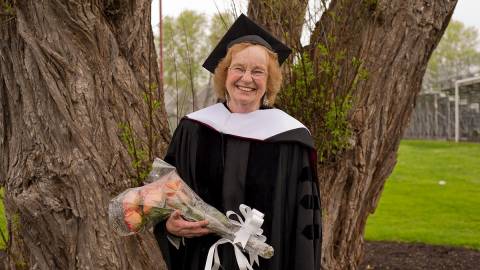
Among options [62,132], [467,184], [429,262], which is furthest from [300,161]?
[467,184]

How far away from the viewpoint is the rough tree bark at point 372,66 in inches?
156

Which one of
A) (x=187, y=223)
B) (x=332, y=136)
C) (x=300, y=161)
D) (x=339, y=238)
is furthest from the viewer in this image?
(x=339, y=238)

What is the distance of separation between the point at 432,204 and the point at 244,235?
8.54 metres

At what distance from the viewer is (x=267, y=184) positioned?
2668mm

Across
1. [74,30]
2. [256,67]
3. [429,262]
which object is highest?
[74,30]

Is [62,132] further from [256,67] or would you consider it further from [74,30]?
[256,67]

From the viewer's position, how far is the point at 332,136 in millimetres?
3867

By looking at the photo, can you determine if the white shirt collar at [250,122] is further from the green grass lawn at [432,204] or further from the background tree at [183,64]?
the green grass lawn at [432,204]

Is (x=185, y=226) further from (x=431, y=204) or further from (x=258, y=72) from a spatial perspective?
(x=431, y=204)

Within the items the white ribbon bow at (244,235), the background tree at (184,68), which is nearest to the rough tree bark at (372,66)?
the background tree at (184,68)

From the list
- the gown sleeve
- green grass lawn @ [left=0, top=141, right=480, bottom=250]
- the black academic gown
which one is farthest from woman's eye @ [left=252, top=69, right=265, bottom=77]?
green grass lawn @ [left=0, top=141, right=480, bottom=250]

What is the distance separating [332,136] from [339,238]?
0.86 metres

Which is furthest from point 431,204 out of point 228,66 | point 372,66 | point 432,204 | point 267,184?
point 228,66

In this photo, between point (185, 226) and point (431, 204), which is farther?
point (431, 204)
